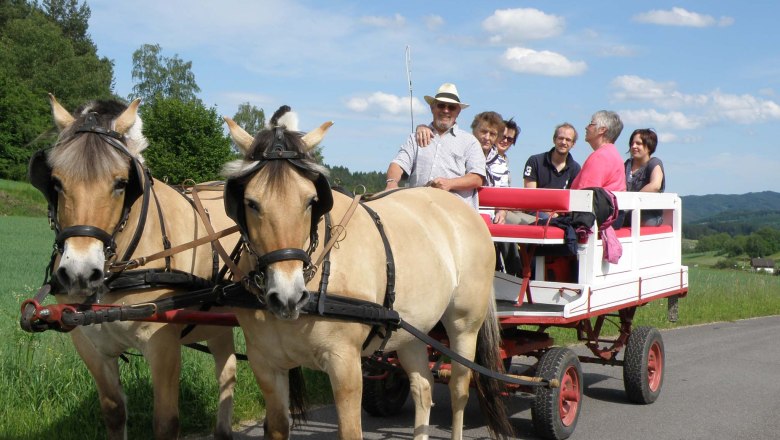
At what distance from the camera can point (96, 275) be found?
320 cm

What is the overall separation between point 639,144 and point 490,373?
13.6ft

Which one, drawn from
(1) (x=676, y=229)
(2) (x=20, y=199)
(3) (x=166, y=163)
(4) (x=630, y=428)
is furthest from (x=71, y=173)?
(3) (x=166, y=163)

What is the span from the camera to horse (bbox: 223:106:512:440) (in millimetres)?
3172

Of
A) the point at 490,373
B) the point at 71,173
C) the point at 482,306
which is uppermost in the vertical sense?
the point at 71,173

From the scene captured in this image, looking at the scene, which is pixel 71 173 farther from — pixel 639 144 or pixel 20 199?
pixel 20 199

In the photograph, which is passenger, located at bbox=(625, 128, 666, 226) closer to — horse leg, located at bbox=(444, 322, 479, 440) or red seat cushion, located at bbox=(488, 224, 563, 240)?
red seat cushion, located at bbox=(488, 224, 563, 240)

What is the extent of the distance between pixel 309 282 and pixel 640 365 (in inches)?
158

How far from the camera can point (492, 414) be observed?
519cm

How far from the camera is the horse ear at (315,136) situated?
3.38 metres

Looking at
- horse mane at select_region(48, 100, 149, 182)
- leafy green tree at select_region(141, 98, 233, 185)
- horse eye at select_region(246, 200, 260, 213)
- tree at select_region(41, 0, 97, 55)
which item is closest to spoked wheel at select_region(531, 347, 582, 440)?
horse eye at select_region(246, 200, 260, 213)

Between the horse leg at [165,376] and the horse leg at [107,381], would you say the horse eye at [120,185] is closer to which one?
the horse leg at [165,376]

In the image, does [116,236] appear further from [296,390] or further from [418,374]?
[418,374]

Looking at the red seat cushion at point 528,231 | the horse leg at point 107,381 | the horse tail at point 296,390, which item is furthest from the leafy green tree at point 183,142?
the horse leg at point 107,381

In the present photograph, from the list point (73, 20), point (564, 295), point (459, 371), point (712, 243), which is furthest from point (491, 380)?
point (712, 243)
